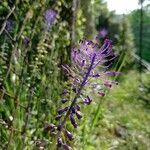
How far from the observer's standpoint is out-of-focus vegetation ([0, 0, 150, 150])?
6.64 feet

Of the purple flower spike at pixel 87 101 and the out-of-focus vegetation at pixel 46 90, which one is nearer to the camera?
the purple flower spike at pixel 87 101

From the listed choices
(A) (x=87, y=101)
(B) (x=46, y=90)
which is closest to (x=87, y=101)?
(A) (x=87, y=101)

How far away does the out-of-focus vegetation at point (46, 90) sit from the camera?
2.03 metres

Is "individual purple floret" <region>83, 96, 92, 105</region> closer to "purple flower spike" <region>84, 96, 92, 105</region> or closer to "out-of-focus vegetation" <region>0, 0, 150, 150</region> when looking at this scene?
"purple flower spike" <region>84, 96, 92, 105</region>

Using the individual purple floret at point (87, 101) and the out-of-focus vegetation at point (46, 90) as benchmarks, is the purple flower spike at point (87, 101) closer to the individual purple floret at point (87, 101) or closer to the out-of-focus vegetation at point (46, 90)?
the individual purple floret at point (87, 101)

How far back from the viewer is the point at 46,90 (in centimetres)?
314

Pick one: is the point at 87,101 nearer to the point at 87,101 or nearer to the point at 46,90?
the point at 87,101

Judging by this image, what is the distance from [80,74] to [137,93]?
1186 cm

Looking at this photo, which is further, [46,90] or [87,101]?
[46,90]

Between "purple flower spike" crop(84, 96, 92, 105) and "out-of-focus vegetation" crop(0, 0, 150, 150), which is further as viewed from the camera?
"out-of-focus vegetation" crop(0, 0, 150, 150)

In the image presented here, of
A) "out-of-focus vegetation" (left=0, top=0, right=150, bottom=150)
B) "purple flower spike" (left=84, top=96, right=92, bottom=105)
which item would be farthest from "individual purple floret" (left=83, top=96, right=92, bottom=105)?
"out-of-focus vegetation" (left=0, top=0, right=150, bottom=150)

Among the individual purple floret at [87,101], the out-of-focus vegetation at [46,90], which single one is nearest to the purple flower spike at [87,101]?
the individual purple floret at [87,101]

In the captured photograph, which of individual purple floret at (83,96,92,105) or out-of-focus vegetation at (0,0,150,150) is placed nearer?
individual purple floret at (83,96,92,105)

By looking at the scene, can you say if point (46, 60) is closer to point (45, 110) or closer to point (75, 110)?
point (45, 110)
